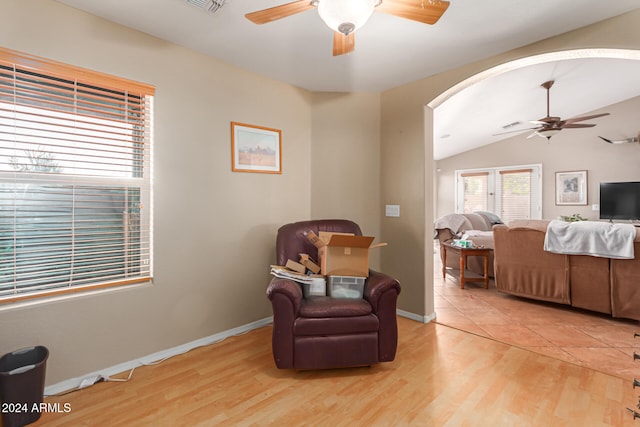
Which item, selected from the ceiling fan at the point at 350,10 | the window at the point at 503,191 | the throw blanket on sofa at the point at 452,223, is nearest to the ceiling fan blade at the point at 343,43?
the ceiling fan at the point at 350,10

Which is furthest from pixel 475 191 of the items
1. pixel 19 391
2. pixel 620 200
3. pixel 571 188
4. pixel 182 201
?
pixel 19 391

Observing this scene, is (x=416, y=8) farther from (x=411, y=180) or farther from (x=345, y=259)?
(x=411, y=180)

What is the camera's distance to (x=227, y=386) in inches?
78.2

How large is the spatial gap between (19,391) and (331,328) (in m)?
1.73

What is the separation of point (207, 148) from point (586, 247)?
391 centimetres

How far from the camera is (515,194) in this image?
7.40 meters

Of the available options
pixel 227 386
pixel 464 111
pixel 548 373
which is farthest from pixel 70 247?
pixel 464 111

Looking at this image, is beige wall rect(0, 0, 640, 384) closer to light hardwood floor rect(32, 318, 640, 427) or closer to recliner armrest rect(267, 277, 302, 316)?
light hardwood floor rect(32, 318, 640, 427)

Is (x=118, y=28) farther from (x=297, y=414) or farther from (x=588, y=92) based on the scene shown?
(x=588, y=92)

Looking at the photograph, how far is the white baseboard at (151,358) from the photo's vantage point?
75.6 inches

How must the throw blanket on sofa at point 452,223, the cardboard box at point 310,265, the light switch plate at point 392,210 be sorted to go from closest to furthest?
the cardboard box at point 310,265 → the light switch plate at point 392,210 → the throw blanket on sofa at point 452,223

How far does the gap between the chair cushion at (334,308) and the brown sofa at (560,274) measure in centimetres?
252

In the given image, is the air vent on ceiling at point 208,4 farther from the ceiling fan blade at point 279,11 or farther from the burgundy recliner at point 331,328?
the burgundy recliner at point 331,328

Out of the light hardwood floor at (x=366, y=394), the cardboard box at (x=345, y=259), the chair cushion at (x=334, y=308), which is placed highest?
the cardboard box at (x=345, y=259)
